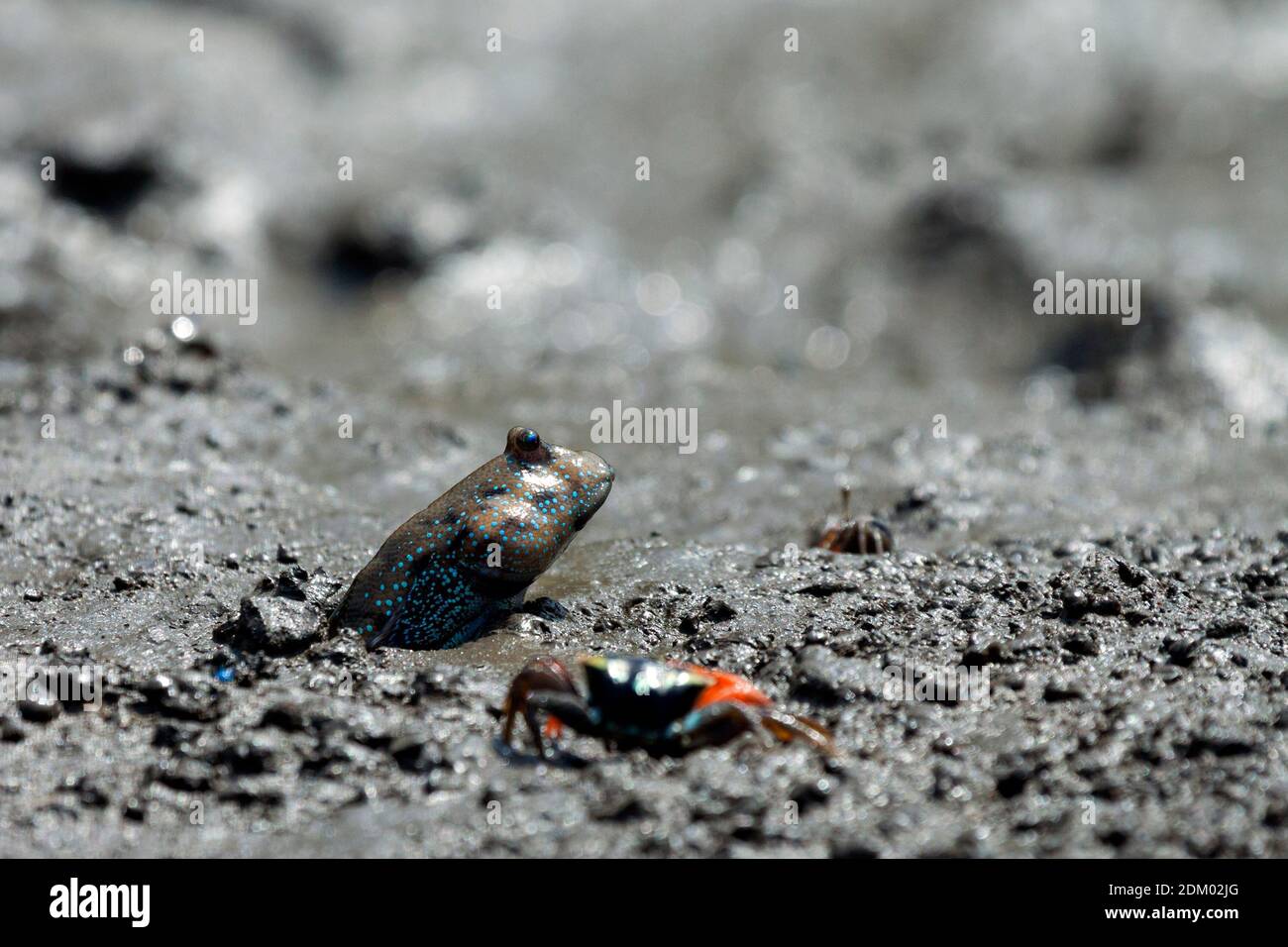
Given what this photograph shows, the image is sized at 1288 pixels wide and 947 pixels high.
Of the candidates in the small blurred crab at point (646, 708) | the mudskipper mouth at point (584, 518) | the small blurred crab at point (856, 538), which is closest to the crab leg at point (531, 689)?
the small blurred crab at point (646, 708)

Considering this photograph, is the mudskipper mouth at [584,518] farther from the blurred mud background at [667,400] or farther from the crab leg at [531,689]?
the crab leg at [531,689]

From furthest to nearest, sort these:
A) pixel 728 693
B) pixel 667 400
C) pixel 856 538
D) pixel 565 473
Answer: pixel 667 400, pixel 856 538, pixel 565 473, pixel 728 693

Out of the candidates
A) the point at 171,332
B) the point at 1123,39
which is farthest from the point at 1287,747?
the point at 1123,39

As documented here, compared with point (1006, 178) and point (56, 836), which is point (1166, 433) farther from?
point (56, 836)

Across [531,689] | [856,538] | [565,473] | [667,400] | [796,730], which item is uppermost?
[667,400]

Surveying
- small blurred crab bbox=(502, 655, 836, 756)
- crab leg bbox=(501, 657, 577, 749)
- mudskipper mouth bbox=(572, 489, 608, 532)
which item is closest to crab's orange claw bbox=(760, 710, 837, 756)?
small blurred crab bbox=(502, 655, 836, 756)

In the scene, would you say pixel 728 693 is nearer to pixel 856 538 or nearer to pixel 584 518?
pixel 584 518

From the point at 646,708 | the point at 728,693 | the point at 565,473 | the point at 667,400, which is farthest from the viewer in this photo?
the point at 667,400

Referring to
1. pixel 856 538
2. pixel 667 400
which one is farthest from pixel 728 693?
pixel 667 400
